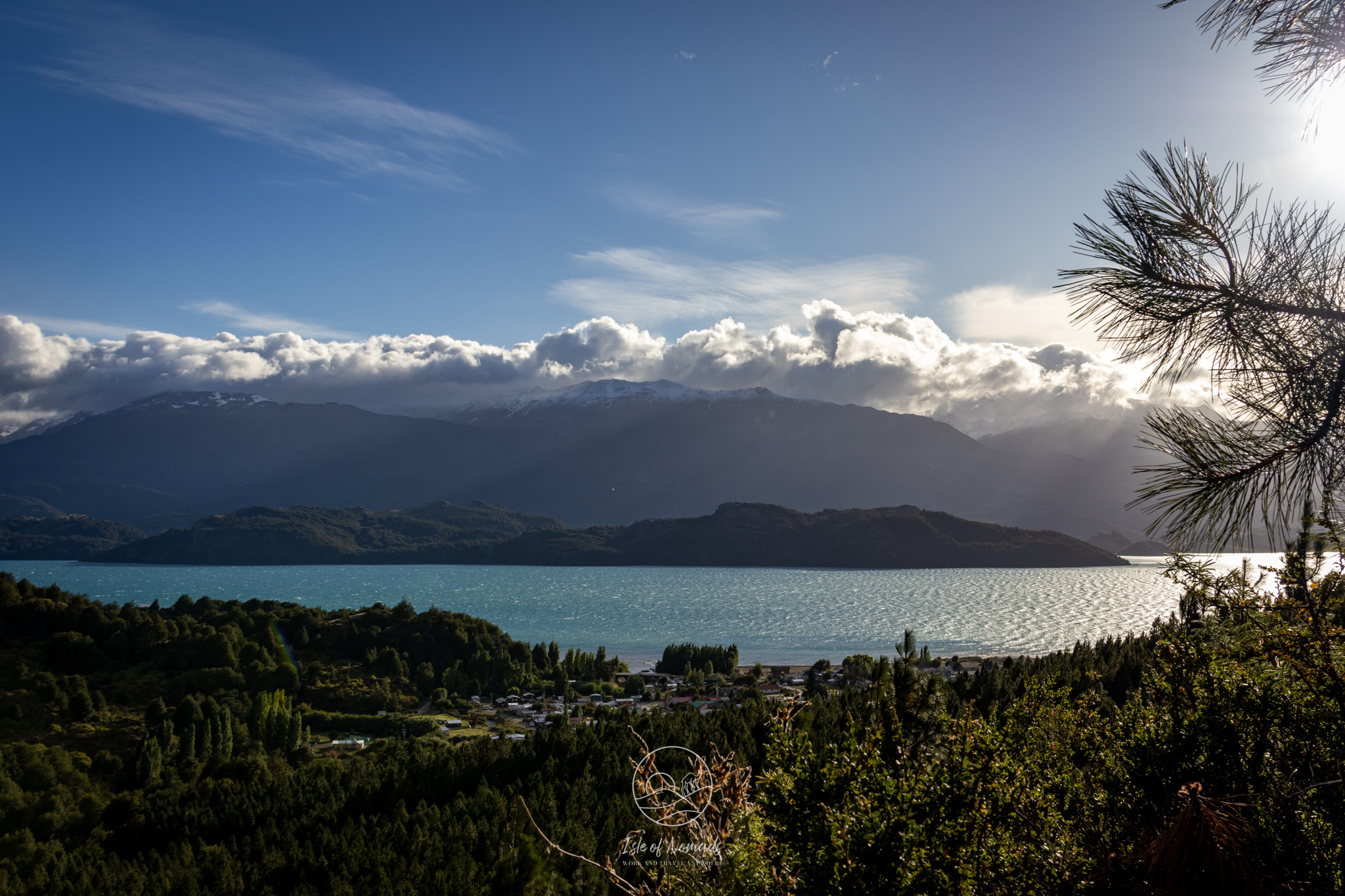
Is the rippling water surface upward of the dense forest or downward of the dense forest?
downward

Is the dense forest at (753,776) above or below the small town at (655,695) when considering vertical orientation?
above

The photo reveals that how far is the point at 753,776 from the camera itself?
302 inches

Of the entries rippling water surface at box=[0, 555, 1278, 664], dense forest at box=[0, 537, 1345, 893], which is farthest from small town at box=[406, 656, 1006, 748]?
rippling water surface at box=[0, 555, 1278, 664]

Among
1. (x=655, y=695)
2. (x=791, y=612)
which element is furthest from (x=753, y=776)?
(x=791, y=612)

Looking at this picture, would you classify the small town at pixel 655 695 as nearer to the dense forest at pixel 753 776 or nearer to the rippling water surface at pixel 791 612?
the dense forest at pixel 753 776

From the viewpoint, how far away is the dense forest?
5137 mm

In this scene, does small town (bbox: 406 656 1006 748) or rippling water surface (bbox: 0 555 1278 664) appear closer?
small town (bbox: 406 656 1006 748)

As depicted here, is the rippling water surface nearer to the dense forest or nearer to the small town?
the small town

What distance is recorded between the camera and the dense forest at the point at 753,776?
5.14m

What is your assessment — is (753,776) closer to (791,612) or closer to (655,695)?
(655,695)

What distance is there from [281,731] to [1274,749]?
59070 millimetres

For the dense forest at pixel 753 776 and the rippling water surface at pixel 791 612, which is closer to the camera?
the dense forest at pixel 753 776

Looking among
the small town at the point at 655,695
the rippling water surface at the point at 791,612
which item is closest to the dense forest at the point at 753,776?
the small town at the point at 655,695

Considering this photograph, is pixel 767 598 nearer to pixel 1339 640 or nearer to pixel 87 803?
pixel 87 803
